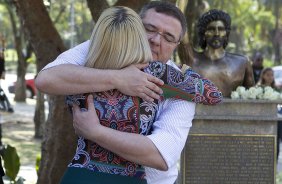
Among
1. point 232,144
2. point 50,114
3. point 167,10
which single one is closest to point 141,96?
point 167,10

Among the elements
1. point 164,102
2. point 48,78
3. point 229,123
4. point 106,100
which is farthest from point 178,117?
point 229,123

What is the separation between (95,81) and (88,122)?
164 millimetres

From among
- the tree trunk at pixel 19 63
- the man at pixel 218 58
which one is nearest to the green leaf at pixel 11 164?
the man at pixel 218 58

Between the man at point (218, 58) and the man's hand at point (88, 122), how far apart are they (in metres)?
4.04

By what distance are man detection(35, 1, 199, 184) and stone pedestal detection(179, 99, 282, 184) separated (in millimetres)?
3628

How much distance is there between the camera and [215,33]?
6711 millimetres

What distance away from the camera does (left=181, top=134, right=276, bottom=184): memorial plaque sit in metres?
6.55

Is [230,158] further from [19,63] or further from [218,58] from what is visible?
[19,63]

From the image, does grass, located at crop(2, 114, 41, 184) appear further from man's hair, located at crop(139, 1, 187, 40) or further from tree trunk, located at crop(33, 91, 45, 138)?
man's hair, located at crop(139, 1, 187, 40)

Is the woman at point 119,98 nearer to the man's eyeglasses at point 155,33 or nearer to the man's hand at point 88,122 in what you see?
the man's hand at point 88,122

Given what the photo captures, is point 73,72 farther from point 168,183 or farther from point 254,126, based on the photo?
point 254,126

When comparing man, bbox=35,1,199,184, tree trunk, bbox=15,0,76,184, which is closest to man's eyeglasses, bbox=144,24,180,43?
man, bbox=35,1,199,184

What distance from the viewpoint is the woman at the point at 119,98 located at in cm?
270

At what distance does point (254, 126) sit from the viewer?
21.5ft
